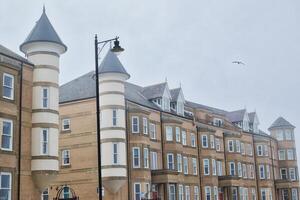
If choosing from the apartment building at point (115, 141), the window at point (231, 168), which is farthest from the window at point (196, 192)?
the window at point (231, 168)

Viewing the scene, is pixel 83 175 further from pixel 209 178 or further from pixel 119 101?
pixel 209 178

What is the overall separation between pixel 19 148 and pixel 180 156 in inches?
1005

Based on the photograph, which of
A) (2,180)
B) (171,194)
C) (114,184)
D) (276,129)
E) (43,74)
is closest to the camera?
(2,180)

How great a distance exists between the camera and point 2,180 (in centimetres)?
3544

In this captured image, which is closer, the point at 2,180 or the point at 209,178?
the point at 2,180

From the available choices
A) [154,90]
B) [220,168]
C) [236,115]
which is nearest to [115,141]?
[154,90]

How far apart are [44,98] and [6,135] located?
201 inches

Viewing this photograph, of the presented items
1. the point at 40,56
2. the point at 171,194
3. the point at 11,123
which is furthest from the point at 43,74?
the point at 171,194

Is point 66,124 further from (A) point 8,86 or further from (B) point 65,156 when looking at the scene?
(A) point 8,86

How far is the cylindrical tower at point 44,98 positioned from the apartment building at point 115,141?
8cm

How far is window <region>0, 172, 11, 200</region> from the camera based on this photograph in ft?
116

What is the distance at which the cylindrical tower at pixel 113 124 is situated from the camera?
159 ft

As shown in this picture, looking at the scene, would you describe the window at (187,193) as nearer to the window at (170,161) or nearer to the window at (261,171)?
the window at (170,161)

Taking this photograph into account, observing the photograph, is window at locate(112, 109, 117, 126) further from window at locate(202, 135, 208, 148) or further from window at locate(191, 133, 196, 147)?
window at locate(202, 135, 208, 148)
